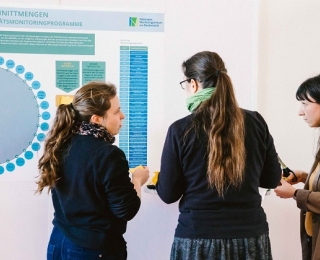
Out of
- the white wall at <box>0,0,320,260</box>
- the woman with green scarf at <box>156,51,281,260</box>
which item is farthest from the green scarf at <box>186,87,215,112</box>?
the white wall at <box>0,0,320,260</box>

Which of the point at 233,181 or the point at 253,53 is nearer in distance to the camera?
the point at 233,181

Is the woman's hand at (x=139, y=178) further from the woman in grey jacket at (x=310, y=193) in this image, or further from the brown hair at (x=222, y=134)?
the woman in grey jacket at (x=310, y=193)

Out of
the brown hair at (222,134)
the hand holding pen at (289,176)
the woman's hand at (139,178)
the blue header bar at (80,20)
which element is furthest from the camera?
the blue header bar at (80,20)

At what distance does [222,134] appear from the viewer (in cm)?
115

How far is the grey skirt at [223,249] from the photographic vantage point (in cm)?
116

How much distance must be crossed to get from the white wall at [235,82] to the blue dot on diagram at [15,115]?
0.62ft

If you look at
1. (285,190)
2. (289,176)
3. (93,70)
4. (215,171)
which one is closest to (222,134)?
(215,171)

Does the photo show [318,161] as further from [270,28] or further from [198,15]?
[198,15]

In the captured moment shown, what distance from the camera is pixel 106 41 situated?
1.74 m

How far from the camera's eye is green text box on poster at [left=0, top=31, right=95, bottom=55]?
1698 millimetres

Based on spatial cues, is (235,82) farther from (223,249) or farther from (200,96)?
(223,249)

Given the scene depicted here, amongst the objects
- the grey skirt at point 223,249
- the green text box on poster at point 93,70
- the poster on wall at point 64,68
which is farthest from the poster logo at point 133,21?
the grey skirt at point 223,249

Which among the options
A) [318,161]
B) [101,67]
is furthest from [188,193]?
[101,67]

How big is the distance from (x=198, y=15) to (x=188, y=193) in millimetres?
997
